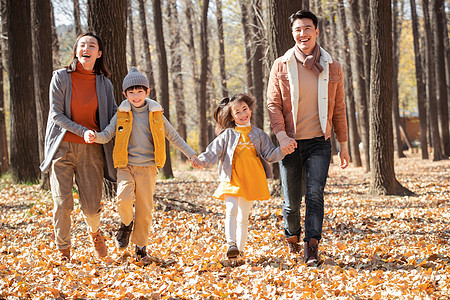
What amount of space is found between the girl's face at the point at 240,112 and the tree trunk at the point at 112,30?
3.23 m

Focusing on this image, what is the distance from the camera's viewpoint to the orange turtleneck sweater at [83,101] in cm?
493

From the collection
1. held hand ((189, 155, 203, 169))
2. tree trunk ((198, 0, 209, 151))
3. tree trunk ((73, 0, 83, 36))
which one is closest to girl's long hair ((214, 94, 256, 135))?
held hand ((189, 155, 203, 169))

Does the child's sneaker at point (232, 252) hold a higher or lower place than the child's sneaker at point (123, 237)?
lower

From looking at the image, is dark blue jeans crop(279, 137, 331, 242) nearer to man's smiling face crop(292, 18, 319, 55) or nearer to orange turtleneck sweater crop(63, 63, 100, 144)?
man's smiling face crop(292, 18, 319, 55)

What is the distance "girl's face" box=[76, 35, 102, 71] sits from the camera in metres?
4.92

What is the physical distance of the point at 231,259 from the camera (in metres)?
4.92

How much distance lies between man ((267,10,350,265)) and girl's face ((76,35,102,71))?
190 centimetres

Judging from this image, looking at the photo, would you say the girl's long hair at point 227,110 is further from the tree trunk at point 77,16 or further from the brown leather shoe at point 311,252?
the tree trunk at point 77,16

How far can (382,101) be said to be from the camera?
34.1ft

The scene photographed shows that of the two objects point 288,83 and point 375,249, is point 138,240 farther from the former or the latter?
point 375,249

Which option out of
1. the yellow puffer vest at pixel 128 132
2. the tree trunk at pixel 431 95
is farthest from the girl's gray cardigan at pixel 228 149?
the tree trunk at pixel 431 95

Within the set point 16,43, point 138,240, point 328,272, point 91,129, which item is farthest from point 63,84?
point 16,43

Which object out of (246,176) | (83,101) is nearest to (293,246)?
(246,176)

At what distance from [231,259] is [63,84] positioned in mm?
2481
